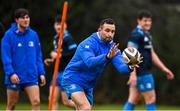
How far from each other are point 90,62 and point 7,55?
107 inches

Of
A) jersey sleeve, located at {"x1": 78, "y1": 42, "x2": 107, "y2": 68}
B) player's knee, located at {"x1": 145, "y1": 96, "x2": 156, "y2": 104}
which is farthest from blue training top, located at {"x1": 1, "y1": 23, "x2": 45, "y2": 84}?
player's knee, located at {"x1": 145, "y1": 96, "x2": 156, "y2": 104}

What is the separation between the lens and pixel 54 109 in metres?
14.9

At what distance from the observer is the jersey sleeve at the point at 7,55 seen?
1263 centimetres

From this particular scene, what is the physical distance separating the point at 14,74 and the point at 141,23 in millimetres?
3158

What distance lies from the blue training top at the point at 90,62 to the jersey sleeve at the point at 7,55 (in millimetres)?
1805

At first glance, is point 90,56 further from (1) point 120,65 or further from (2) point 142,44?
(2) point 142,44

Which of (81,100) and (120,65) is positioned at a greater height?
(120,65)

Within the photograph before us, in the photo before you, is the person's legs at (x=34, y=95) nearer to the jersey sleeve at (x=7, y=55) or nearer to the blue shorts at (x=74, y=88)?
the jersey sleeve at (x=7, y=55)

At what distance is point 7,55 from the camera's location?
12703mm

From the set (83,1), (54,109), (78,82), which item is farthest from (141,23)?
(83,1)

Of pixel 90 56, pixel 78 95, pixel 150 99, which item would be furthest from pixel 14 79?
pixel 150 99

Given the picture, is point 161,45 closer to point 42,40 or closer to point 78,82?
point 42,40

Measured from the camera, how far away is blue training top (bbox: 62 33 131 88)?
10438 millimetres

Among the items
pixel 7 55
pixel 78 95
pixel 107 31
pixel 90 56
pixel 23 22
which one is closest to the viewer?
pixel 90 56
